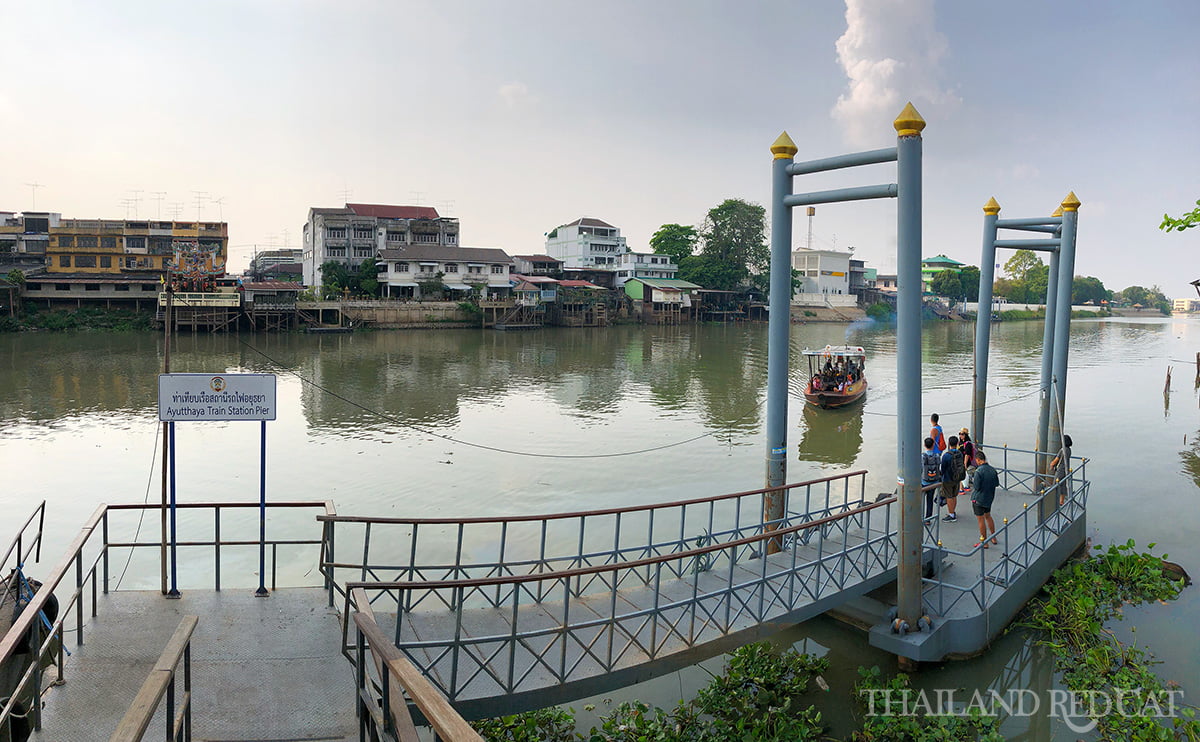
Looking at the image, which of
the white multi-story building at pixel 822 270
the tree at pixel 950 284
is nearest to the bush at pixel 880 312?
the white multi-story building at pixel 822 270

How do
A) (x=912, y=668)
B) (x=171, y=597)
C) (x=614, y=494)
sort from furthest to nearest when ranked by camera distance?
(x=614, y=494) → (x=912, y=668) → (x=171, y=597)

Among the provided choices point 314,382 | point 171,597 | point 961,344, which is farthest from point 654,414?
point 961,344

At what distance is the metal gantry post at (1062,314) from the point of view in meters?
12.9

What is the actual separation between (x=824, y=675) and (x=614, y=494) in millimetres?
8264

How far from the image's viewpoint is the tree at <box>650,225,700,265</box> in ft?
283

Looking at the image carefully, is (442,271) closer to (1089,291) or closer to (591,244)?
(591,244)

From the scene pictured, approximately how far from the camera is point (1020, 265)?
10356 centimetres

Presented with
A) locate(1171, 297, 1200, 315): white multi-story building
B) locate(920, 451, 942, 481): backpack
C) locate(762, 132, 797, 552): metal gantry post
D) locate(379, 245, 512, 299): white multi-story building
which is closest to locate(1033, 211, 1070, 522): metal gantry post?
locate(920, 451, 942, 481): backpack

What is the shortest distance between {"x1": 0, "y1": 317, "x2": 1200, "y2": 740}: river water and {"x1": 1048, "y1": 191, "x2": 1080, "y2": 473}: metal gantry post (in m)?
2.06

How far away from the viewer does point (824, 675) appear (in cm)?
813

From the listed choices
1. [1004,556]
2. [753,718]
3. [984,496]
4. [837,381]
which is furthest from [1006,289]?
[753,718]

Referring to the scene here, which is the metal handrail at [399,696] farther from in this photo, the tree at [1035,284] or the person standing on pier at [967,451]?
the tree at [1035,284]

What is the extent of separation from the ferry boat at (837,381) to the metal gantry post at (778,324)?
18.5 metres

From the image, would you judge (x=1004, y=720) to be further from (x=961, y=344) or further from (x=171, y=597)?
(x=961, y=344)
